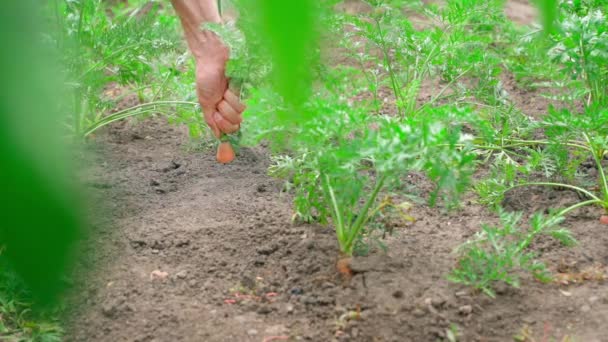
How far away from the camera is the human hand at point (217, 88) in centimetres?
278

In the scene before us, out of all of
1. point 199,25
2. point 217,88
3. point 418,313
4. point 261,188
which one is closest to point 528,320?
point 418,313

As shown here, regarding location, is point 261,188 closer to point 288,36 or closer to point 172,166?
point 172,166

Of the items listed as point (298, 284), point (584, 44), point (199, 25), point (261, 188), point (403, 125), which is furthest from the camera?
point (261, 188)

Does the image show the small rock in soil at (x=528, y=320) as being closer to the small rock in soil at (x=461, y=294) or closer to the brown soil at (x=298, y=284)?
the brown soil at (x=298, y=284)

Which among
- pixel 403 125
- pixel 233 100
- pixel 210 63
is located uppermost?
pixel 403 125

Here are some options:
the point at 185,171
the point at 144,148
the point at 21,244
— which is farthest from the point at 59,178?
the point at 144,148

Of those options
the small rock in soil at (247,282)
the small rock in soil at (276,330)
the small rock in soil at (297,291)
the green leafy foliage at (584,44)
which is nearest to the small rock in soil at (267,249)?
the small rock in soil at (247,282)

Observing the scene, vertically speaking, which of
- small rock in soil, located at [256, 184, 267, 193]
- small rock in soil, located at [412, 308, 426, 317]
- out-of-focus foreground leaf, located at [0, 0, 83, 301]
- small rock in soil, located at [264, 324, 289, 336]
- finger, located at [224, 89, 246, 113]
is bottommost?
small rock in soil, located at [256, 184, 267, 193]

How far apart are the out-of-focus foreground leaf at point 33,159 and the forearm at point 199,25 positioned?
246cm

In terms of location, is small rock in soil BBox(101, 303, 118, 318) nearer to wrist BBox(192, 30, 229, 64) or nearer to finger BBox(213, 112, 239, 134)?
finger BBox(213, 112, 239, 134)

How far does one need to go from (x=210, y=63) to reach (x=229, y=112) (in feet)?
0.65

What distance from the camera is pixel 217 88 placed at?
2785 mm

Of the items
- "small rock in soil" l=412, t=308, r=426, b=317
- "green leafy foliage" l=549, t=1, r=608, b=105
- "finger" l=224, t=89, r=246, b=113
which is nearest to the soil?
"small rock in soil" l=412, t=308, r=426, b=317

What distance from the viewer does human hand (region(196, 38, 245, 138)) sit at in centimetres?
278
